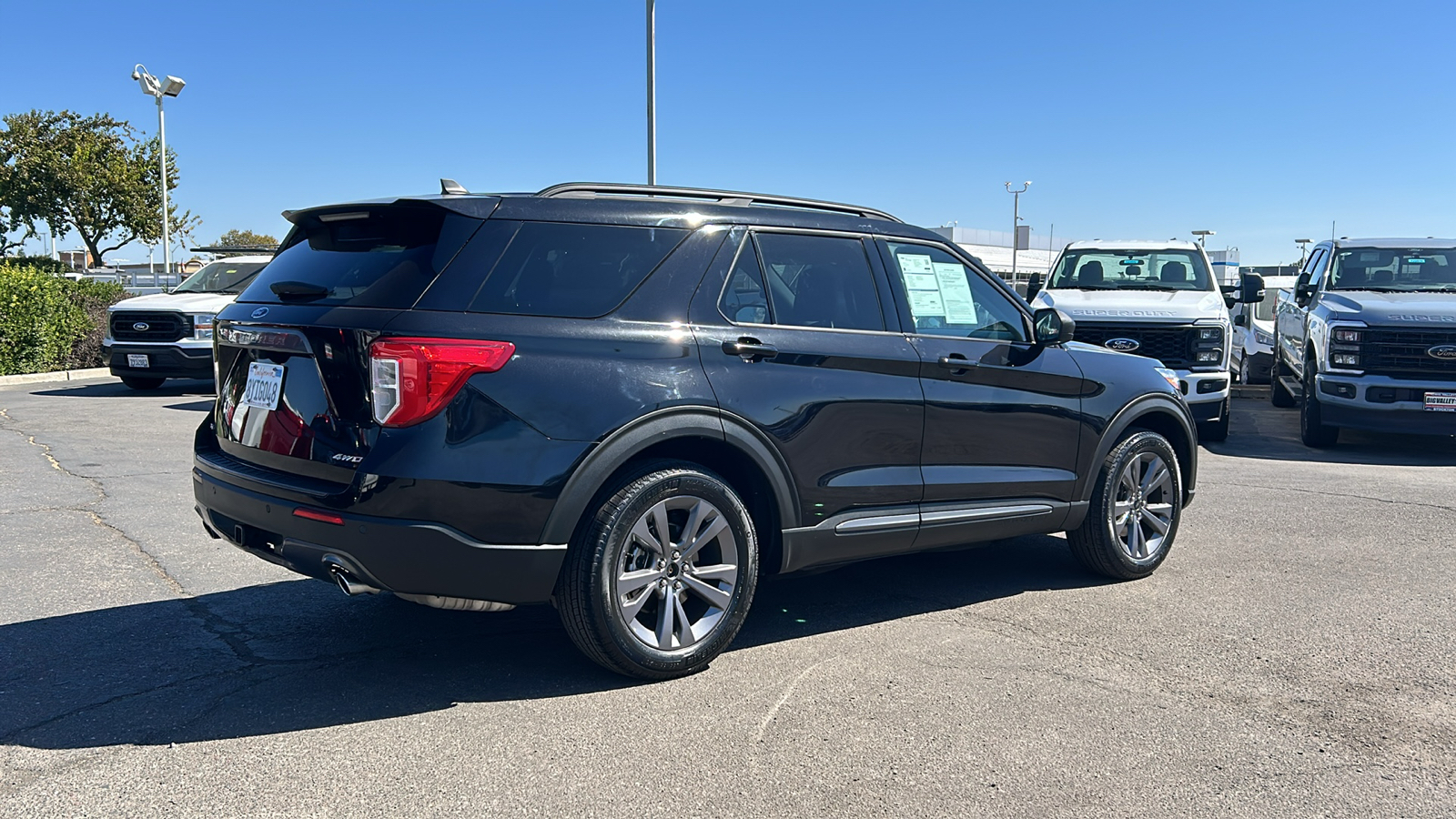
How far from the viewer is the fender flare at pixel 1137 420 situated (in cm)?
591

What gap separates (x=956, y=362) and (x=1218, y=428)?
26.5 feet

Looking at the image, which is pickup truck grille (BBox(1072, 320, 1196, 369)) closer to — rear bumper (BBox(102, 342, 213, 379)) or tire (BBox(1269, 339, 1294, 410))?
tire (BBox(1269, 339, 1294, 410))

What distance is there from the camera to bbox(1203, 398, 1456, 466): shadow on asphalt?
1145cm

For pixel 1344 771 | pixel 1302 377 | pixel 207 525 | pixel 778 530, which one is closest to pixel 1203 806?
pixel 1344 771

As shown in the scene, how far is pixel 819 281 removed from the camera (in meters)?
4.97

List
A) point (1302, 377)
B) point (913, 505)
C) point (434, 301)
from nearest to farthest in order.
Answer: point (434, 301) → point (913, 505) → point (1302, 377)

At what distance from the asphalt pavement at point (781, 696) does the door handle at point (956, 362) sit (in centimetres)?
113

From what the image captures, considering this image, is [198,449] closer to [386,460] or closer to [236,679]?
[236,679]

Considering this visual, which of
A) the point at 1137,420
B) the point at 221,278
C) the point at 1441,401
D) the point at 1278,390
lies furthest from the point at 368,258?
the point at 1278,390

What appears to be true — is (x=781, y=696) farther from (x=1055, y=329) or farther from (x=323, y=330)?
(x=1055, y=329)

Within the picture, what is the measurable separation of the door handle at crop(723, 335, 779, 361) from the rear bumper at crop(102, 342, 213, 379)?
1200 centimetres

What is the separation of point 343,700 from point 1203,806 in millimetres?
2819

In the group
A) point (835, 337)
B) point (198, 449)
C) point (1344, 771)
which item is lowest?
point (1344, 771)

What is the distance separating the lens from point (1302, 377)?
42.4 ft
